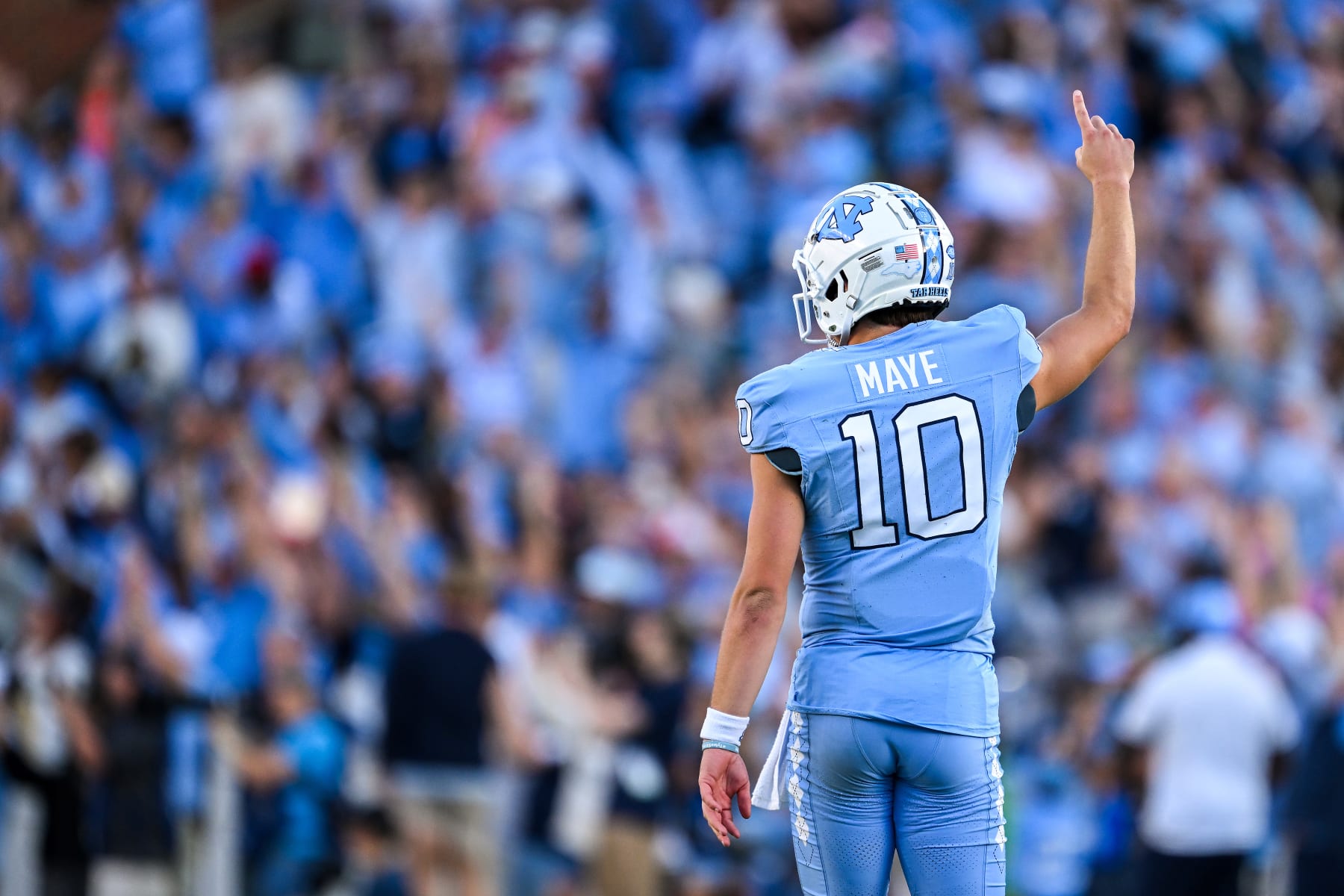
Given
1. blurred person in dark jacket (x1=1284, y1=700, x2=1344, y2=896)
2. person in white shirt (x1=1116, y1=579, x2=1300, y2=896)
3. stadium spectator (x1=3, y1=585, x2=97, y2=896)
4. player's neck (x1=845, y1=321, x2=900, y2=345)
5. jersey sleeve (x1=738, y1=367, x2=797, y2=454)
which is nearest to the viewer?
jersey sleeve (x1=738, y1=367, x2=797, y2=454)

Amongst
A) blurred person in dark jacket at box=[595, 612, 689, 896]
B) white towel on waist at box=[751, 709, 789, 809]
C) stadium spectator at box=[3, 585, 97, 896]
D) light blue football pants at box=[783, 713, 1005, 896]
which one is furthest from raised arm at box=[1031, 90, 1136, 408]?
stadium spectator at box=[3, 585, 97, 896]

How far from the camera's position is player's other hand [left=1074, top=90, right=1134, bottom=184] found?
500cm

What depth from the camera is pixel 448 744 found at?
10.6 m

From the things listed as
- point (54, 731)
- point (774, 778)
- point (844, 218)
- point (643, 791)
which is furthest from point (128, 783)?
point (844, 218)

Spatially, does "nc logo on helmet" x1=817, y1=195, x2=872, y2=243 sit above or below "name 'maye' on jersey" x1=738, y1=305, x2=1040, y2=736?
above

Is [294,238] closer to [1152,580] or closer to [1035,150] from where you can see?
[1035,150]

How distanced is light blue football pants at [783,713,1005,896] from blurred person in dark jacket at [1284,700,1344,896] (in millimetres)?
5081

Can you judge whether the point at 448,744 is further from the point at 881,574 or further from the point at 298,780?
the point at 881,574

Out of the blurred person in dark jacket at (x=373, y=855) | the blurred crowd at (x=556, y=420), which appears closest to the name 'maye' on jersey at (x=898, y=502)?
the blurred crowd at (x=556, y=420)

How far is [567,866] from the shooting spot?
35.9 feet

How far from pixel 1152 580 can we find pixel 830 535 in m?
8.13

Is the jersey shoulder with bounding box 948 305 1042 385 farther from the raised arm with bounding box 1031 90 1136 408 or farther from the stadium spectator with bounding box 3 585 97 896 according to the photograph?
the stadium spectator with bounding box 3 585 97 896

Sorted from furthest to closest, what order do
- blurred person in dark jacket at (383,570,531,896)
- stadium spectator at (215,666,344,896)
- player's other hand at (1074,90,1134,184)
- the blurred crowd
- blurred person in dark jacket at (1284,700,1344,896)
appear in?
1. the blurred crowd
2. stadium spectator at (215,666,344,896)
3. blurred person in dark jacket at (383,570,531,896)
4. blurred person in dark jacket at (1284,700,1344,896)
5. player's other hand at (1074,90,1134,184)

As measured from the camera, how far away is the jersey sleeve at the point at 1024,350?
468 cm
